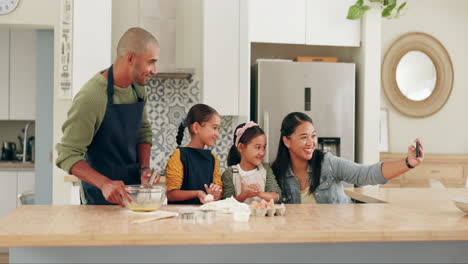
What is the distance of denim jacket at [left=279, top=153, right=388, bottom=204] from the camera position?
8.81 feet

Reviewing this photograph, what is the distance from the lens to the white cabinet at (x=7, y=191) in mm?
5414

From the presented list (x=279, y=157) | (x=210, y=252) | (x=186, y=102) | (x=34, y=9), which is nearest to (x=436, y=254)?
(x=210, y=252)

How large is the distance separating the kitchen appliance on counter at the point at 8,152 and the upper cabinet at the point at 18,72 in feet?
1.12

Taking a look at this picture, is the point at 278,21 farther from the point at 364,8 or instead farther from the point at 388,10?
the point at 388,10

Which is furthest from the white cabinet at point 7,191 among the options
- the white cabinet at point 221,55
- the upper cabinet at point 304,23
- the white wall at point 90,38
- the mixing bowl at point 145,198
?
the mixing bowl at point 145,198

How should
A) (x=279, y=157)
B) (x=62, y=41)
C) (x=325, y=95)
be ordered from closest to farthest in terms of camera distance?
1. (x=279, y=157)
2. (x=325, y=95)
3. (x=62, y=41)

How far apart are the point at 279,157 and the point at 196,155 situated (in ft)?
1.40

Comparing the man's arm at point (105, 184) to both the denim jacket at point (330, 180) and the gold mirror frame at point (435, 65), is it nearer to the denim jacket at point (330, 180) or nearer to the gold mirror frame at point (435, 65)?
the denim jacket at point (330, 180)

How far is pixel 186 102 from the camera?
4477mm

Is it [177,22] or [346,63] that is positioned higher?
[177,22]

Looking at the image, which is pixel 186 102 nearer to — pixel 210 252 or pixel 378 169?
pixel 378 169

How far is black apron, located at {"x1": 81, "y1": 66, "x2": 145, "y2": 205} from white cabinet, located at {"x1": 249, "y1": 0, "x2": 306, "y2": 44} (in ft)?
6.04

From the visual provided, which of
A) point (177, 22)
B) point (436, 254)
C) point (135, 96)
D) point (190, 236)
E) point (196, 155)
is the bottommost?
point (436, 254)

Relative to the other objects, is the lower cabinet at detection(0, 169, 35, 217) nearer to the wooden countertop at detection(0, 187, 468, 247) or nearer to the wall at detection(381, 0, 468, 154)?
the wall at detection(381, 0, 468, 154)
